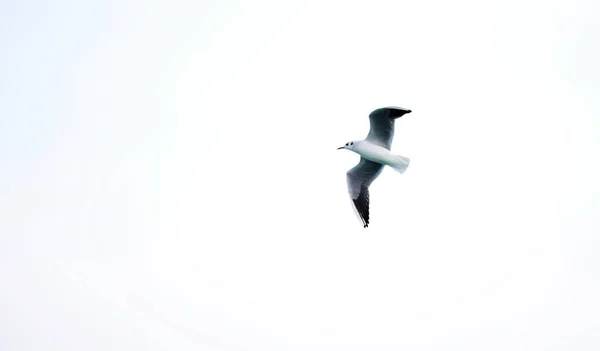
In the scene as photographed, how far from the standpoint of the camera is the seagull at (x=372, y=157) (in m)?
19.9

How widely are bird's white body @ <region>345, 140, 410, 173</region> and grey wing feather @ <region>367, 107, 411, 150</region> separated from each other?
0.56 feet

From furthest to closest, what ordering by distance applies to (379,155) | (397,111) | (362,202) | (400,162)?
(362,202), (379,155), (400,162), (397,111)

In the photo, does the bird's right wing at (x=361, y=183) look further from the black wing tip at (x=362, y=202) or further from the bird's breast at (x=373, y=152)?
the bird's breast at (x=373, y=152)

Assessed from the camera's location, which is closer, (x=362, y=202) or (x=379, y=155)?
(x=379, y=155)

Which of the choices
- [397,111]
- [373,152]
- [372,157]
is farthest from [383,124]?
[372,157]

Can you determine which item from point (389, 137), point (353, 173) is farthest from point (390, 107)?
point (353, 173)

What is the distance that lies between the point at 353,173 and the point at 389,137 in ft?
5.87

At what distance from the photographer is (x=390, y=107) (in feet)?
64.1

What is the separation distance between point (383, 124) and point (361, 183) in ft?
7.13

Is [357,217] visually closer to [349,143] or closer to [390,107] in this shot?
[349,143]

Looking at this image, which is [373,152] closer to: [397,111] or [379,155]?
[379,155]

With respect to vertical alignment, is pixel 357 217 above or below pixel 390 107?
below

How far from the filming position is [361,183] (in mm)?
21641

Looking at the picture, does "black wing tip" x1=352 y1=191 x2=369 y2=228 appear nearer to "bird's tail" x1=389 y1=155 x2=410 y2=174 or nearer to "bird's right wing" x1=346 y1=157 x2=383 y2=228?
"bird's right wing" x1=346 y1=157 x2=383 y2=228
